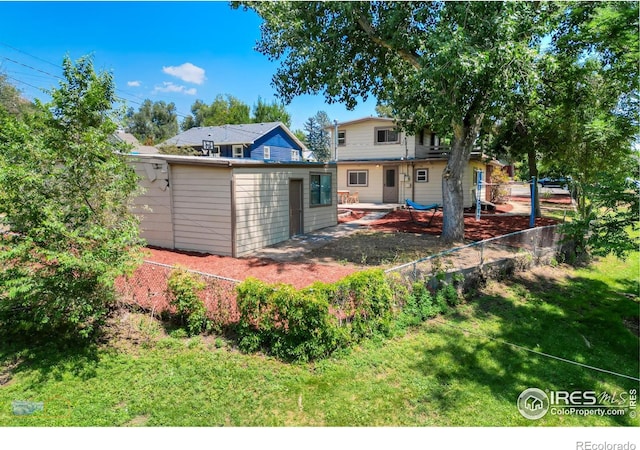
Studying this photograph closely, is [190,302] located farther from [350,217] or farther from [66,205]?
[350,217]

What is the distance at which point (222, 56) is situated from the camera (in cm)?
1424

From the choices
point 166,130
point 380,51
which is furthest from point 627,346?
point 166,130

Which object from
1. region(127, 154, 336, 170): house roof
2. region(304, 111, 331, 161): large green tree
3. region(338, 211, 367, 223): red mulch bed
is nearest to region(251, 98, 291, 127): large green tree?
region(304, 111, 331, 161): large green tree

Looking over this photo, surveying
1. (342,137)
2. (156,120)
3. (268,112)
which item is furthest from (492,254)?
(156,120)

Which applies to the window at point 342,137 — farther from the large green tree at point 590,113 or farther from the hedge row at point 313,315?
the hedge row at point 313,315

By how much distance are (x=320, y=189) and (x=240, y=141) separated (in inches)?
768

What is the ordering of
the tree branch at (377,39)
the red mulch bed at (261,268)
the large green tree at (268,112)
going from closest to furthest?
the red mulch bed at (261,268)
the tree branch at (377,39)
the large green tree at (268,112)

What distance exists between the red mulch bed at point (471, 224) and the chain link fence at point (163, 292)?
338 inches

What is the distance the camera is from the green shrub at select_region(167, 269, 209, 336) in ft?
17.3

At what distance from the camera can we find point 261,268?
8234 millimetres

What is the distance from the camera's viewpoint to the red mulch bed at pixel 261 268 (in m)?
7.42

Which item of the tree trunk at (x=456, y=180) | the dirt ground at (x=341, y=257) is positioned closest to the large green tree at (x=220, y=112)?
the dirt ground at (x=341, y=257)
